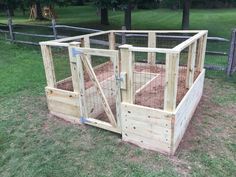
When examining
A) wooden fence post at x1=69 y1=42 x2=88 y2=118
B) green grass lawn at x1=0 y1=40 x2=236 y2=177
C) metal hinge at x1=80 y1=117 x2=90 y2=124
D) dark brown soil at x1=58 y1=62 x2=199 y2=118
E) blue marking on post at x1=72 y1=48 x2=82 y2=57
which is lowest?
green grass lawn at x1=0 y1=40 x2=236 y2=177

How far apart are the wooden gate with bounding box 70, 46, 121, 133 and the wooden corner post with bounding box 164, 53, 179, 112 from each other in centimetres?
69

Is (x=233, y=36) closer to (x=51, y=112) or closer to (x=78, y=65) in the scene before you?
(x=78, y=65)

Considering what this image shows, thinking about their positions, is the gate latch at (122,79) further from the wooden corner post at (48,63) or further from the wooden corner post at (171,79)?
the wooden corner post at (48,63)

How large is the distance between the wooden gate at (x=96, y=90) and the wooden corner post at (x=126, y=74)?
9 centimetres

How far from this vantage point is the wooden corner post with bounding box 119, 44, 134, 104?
3.14 meters

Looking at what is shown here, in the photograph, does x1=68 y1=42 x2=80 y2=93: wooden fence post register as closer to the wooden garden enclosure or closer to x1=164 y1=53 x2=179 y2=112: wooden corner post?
the wooden garden enclosure

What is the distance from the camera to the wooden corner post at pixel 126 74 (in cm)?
314

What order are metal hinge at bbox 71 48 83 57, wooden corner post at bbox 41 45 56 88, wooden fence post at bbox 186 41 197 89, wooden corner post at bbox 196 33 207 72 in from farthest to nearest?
1. wooden corner post at bbox 196 33 207 72
2. wooden corner post at bbox 41 45 56 88
3. wooden fence post at bbox 186 41 197 89
4. metal hinge at bbox 71 48 83 57

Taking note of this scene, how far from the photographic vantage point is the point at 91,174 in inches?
117

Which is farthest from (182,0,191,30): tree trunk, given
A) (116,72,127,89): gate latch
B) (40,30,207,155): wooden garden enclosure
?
(116,72,127,89): gate latch

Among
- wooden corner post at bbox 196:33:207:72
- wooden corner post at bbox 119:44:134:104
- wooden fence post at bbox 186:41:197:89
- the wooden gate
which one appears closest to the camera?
wooden corner post at bbox 119:44:134:104

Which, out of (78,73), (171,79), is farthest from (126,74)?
(78,73)

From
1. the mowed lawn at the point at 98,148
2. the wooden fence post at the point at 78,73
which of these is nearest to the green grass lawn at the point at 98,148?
the mowed lawn at the point at 98,148

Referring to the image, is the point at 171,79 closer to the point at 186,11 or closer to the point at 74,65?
the point at 74,65
